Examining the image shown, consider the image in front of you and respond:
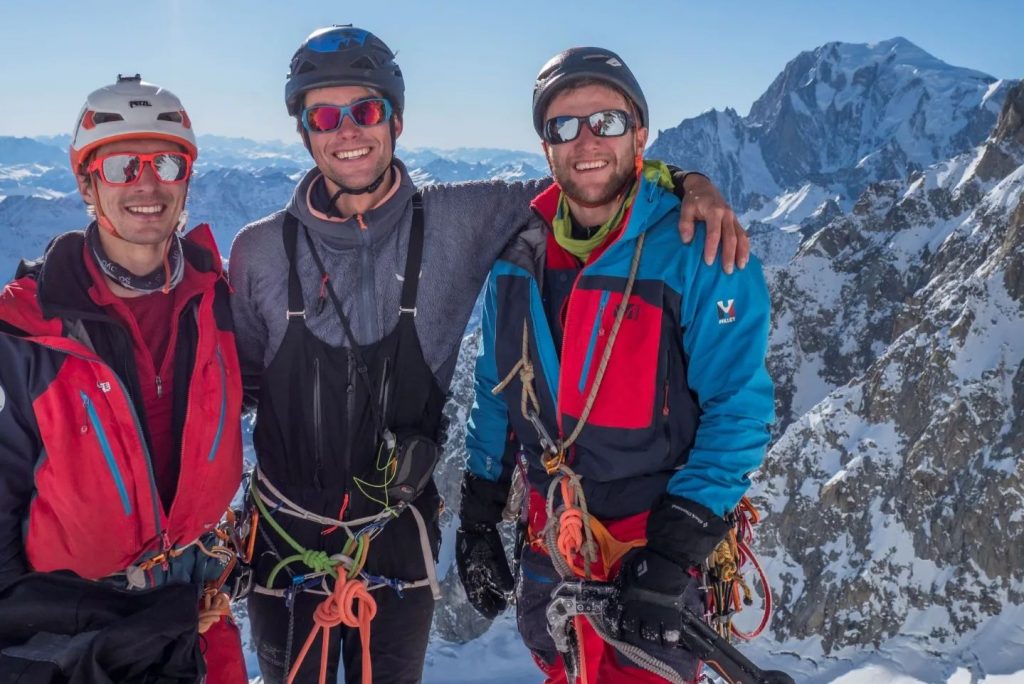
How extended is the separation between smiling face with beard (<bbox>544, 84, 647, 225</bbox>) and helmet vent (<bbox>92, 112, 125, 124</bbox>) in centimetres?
311

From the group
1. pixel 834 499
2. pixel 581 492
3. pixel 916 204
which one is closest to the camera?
pixel 581 492

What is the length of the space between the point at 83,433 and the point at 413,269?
2.52 metres

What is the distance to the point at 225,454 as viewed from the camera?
18.9 ft

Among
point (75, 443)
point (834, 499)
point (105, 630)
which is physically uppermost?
point (75, 443)

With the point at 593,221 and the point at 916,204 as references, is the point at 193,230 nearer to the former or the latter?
the point at 593,221

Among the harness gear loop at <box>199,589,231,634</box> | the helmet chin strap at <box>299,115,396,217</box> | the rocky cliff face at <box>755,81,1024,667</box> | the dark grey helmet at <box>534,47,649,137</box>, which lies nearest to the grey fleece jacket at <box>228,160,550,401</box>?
the helmet chin strap at <box>299,115,396,217</box>

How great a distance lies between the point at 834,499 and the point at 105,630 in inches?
4316

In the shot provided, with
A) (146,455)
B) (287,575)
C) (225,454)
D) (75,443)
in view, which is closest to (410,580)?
(287,575)

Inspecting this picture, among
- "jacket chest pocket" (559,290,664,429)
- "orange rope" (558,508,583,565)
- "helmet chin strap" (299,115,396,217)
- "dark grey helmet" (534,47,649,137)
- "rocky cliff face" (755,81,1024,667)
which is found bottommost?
"rocky cliff face" (755,81,1024,667)

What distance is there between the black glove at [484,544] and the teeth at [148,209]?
3.09m

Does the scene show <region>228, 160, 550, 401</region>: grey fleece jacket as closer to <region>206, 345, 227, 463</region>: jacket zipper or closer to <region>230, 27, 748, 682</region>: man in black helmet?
<region>230, 27, 748, 682</region>: man in black helmet

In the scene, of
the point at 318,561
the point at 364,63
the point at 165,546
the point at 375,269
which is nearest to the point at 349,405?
the point at 375,269

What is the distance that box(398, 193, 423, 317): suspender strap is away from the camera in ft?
20.3

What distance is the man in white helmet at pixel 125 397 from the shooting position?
194 inches
